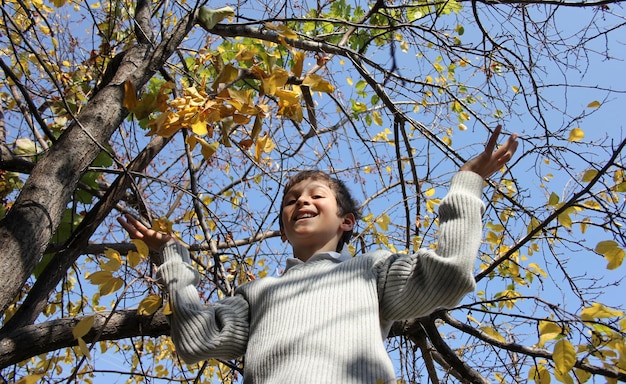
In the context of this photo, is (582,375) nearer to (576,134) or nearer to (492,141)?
(492,141)

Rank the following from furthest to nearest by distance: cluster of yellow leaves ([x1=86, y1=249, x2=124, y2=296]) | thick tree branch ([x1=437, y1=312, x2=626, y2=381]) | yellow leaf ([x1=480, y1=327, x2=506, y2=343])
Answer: yellow leaf ([x1=480, y1=327, x2=506, y2=343])
thick tree branch ([x1=437, y1=312, x2=626, y2=381])
cluster of yellow leaves ([x1=86, y1=249, x2=124, y2=296])

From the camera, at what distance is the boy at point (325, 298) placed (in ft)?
4.25

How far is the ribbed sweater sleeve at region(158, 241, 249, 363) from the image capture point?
147 cm

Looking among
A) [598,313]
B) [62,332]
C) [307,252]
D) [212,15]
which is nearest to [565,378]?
[598,313]

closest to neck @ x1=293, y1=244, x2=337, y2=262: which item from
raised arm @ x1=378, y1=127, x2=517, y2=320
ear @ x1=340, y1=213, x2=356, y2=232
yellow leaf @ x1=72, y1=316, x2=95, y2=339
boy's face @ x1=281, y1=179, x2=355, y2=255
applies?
boy's face @ x1=281, y1=179, x2=355, y2=255

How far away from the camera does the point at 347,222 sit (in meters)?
1.80

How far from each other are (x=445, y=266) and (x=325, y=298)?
11.9 inches

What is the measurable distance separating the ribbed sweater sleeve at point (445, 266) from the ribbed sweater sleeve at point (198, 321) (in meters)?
0.38

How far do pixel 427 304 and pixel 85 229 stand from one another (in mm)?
1042

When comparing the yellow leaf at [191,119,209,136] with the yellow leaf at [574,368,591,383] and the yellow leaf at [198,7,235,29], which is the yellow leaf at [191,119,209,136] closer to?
the yellow leaf at [198,7,235,29]

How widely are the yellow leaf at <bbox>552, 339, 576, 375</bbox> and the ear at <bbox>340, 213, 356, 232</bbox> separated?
0.69m

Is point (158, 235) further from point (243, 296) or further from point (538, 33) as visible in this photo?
point (538, 33)

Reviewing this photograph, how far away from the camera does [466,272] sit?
1.29m

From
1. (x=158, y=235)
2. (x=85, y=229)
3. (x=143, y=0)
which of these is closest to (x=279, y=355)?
(x=158, y=235)
